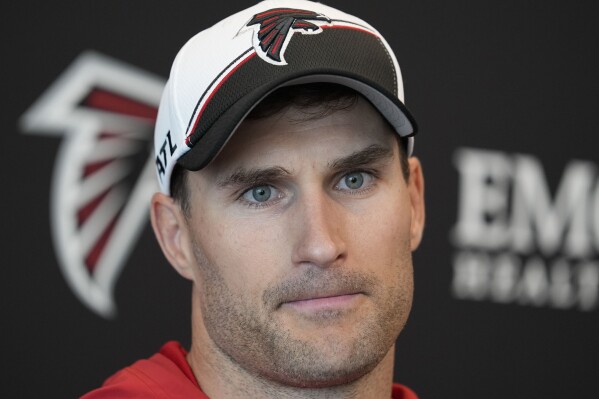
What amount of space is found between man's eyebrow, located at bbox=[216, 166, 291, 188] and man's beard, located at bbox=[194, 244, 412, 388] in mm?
114

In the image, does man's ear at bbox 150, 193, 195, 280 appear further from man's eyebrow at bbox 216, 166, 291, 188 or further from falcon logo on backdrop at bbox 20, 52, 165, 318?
falcon logo on backdrop at bbox 20, 52, 165, 318

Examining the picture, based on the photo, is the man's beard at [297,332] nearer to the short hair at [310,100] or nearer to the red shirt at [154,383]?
the red shirt at [154,383]

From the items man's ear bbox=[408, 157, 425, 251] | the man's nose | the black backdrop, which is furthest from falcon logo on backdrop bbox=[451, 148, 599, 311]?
the man's nose

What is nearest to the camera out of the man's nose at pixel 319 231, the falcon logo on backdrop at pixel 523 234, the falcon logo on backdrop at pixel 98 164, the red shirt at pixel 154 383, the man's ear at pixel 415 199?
the man's nose at pixel 319 231

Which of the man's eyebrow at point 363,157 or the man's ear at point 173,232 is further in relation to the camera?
the man's ear at point 173,232

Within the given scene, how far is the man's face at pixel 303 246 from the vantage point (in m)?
1.09

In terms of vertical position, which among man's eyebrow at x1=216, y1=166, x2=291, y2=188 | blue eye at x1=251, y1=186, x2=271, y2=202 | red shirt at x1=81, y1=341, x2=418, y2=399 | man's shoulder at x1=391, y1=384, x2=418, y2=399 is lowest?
man's shoulder at x1=391, y1=384, x2=418, y2=399

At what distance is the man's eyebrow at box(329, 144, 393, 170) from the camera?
112 centimetres

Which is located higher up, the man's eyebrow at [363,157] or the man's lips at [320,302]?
the man's eyebrow at [363,157]

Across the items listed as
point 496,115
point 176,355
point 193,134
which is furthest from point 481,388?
point 193,134

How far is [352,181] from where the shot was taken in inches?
45.1

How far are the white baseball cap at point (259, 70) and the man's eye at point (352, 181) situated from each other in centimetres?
8

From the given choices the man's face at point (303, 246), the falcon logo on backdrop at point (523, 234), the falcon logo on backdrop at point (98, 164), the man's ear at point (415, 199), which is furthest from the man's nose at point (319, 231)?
the falcon logo on backdrop at point (523, 234)

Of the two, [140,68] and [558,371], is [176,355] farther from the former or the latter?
[558,371]
